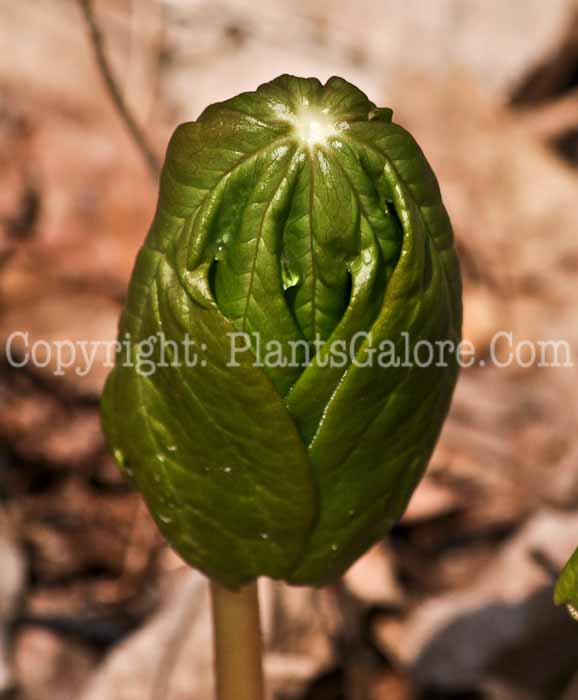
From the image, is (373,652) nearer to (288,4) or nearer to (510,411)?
(510,411)

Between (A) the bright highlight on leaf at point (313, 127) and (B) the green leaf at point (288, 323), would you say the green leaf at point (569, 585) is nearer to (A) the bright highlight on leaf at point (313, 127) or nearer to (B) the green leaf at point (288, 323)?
(B) the green leaf at point (288, 323)

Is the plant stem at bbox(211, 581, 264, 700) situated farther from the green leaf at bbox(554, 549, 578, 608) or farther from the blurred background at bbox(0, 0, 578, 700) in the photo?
the blurred background at bbox(0, 0, 578, 700)

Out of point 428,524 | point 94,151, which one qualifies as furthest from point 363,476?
point 94,151

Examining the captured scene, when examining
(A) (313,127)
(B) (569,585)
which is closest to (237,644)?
(B) (569,585)

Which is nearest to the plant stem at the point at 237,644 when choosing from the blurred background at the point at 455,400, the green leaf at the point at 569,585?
the green leaf at the point at 569,585

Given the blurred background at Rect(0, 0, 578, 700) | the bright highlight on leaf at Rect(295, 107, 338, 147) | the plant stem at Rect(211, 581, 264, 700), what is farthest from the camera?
the blurred background at Rect(0, 0, 578, 700)

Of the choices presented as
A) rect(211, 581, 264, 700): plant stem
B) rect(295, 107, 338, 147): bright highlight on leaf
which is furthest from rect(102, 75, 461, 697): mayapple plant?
rect(211, 581, 264, 700): plant stem

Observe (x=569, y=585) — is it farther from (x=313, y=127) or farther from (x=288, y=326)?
(x=313, y=127)

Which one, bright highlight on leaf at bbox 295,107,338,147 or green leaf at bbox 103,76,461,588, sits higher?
bright highlight on leaf at bbox 295,107,338,147
